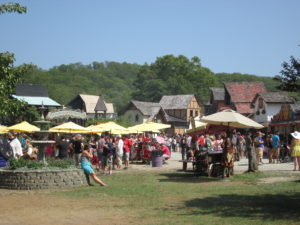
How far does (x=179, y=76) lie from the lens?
111375mm

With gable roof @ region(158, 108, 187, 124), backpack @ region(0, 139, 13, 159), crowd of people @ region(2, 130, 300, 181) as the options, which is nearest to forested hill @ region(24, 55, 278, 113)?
gable roof @ region(158, 108, 187, 124)

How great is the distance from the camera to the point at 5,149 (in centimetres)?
1756

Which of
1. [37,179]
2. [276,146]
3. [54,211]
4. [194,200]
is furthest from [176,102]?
[54,211]

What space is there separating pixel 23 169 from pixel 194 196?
6272 millimetres

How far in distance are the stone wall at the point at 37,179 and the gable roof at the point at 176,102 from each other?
68.3 m

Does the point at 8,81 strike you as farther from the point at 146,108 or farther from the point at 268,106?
the point at 146,108

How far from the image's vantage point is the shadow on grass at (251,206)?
31.6ft

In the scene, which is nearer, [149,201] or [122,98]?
[149,201]

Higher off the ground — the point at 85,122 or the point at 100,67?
the point at 100,67

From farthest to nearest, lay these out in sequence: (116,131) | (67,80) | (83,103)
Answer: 1. (67,80)
2. (83,103)
3. (116,131)

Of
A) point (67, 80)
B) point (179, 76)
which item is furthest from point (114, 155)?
point (67, 80)

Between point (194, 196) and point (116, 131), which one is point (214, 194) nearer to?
point (194, 196)

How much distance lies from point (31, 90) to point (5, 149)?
4105cm

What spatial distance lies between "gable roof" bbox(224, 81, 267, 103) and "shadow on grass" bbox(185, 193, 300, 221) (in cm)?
4708
